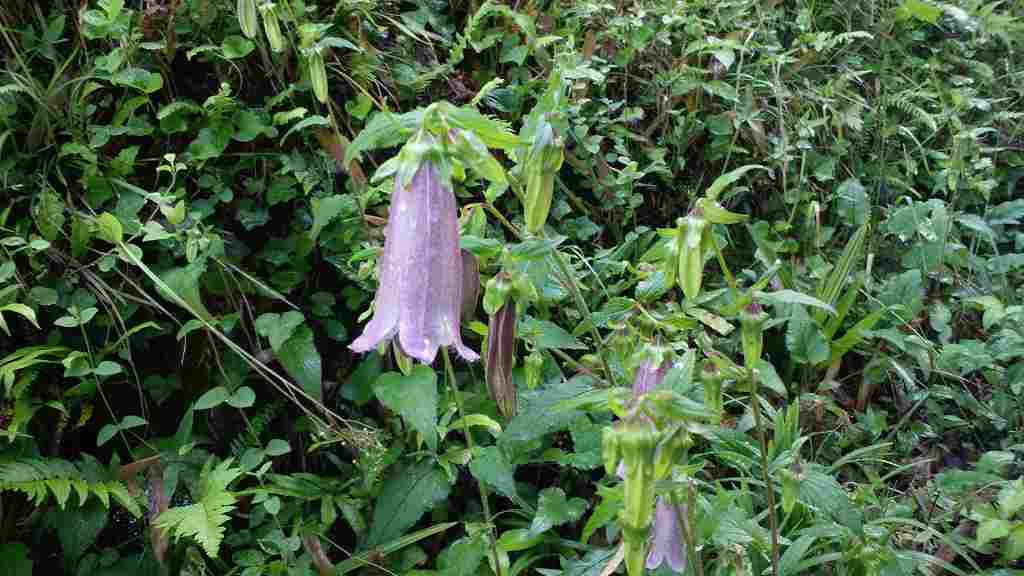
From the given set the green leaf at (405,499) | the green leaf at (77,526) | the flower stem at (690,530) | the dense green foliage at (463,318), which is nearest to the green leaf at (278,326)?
the dense green foliage at (463,318)

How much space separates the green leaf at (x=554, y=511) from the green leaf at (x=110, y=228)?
134 centimetres

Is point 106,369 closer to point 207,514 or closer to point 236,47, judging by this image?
point 207,514

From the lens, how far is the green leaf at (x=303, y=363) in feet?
7.48

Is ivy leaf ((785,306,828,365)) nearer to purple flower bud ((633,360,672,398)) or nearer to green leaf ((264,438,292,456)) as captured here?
purple flower bud ((633,360,672,398))

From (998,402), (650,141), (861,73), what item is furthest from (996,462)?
(861,73)

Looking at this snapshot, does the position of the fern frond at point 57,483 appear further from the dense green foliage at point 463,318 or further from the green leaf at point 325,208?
the green leaf at point 325,208

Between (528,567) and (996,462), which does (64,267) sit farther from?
(996,462)

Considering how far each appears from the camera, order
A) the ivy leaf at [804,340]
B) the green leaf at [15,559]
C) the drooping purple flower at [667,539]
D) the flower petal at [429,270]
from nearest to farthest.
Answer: the flower petal at [429,270], the drooping purple flower at [667,539], the green leaf at [15,559], the ivy leaf at [804,340]

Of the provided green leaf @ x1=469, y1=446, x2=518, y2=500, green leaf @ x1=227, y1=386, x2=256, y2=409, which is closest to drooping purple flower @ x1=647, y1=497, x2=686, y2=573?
green leaf @ x1=469, y1=446, x2=518, y2=500

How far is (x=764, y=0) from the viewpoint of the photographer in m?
3.83

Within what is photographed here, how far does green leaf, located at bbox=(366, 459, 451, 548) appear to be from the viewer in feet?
7.05

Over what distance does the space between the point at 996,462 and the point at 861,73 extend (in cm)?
195

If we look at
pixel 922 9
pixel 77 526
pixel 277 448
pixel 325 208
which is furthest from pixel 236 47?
pixel 922 9

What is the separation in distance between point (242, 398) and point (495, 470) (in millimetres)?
718
